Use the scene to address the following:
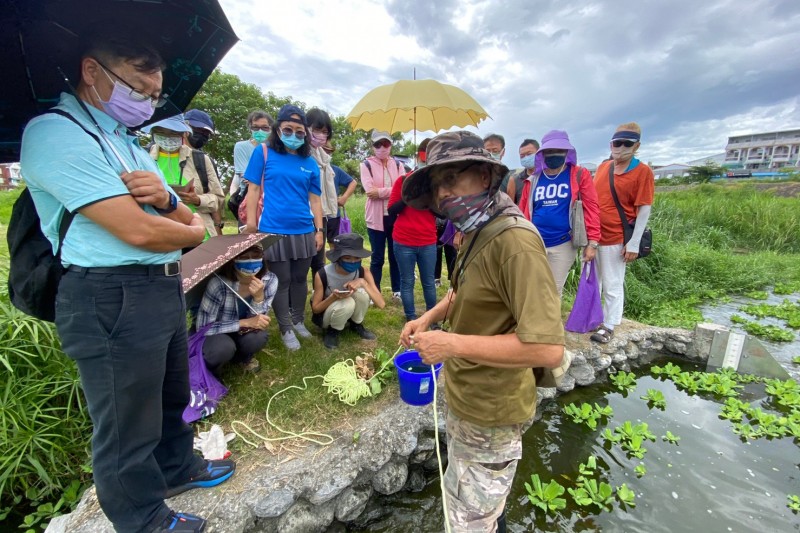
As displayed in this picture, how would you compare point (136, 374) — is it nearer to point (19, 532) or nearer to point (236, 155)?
point (19, 532)

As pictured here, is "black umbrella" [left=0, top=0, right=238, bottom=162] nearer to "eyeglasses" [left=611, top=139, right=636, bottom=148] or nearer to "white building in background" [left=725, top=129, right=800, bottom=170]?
"eyeglasses" [left=611, top=139, right=636, bottom=148]

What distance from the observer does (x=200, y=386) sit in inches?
109

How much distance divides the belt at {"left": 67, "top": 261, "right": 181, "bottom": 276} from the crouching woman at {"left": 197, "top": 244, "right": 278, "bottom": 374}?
1207mm

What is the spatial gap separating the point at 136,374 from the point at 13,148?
45.8 inches

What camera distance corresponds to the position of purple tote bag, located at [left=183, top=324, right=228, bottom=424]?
2.67 metres

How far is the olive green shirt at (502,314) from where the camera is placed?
4.10 feet

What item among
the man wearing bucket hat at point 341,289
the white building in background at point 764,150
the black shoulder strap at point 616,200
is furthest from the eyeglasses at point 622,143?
the white building in background at point 764,150

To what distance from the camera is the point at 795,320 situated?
5.97 meters

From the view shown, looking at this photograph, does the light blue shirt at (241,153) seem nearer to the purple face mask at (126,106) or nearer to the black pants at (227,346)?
the black pants at (227,346)

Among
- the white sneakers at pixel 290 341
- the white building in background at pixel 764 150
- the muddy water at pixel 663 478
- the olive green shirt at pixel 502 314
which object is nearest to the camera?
the olive green shirt at pixel 502 314

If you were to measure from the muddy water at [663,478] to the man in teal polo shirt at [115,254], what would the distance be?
68.7 inches

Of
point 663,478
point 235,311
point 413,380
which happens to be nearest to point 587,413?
point 663,478

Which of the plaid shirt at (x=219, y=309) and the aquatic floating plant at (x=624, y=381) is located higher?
the plaid shirt at (x=219, y=309)

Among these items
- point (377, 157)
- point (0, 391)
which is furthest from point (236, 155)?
point (0, 391)
